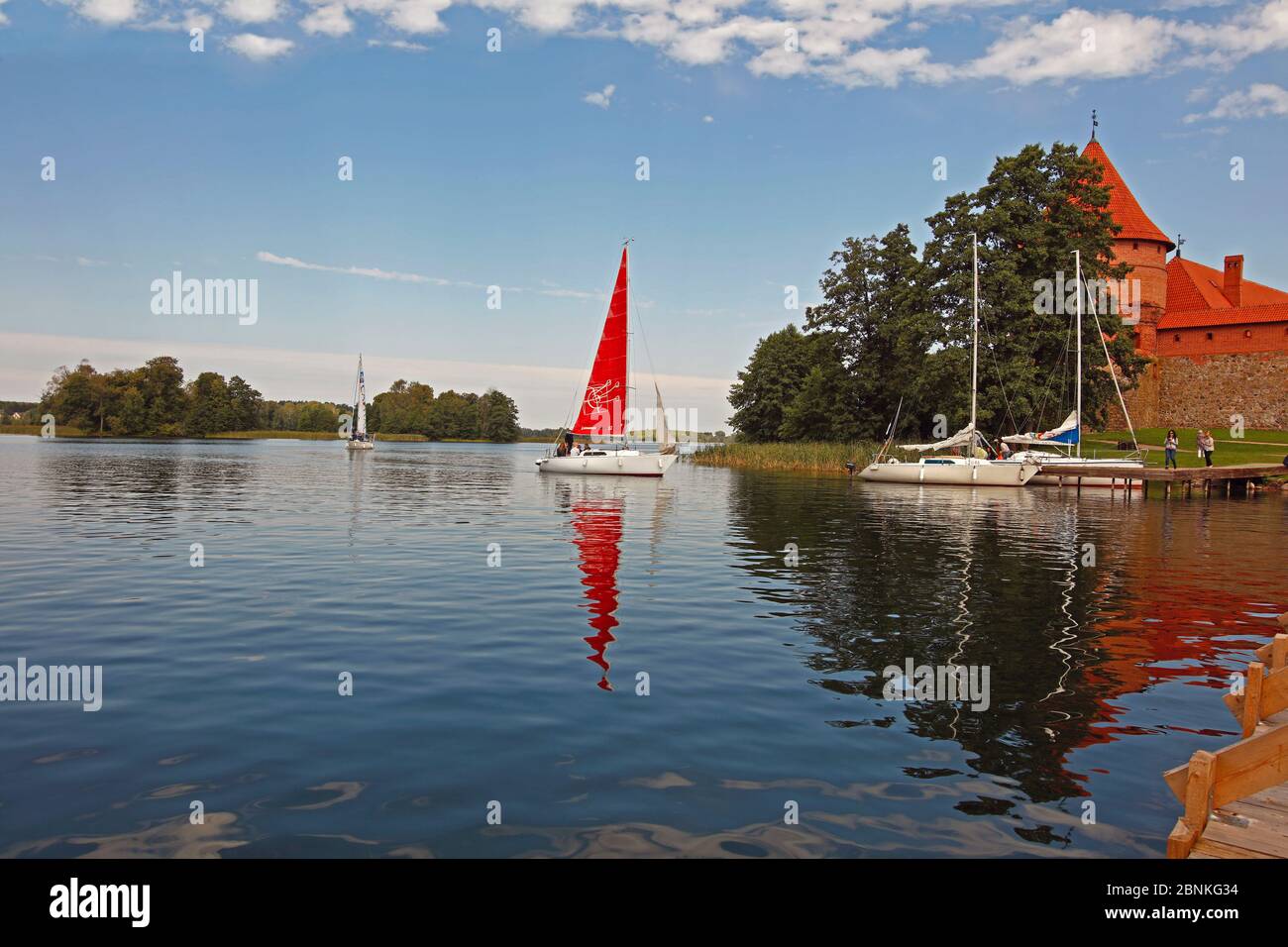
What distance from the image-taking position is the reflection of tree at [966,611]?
926cm

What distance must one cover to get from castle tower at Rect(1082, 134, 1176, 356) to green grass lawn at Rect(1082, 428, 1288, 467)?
10435 millimetres

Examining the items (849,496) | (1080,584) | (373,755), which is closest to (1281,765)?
(373,755)

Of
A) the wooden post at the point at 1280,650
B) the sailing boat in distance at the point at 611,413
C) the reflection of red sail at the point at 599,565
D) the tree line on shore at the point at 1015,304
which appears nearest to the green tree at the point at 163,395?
the sailing boat in distance at the point at 611,413

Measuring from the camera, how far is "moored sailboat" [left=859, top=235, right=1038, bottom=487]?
181 ft

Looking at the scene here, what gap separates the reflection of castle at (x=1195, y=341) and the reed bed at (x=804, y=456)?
97.7ft

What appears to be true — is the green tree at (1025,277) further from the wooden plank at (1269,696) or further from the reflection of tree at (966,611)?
the wooden plank at (1269,696)

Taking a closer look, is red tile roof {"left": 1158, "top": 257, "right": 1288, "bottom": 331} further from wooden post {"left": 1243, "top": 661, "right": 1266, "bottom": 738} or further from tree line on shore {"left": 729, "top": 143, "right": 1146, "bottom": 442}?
wooden post {"left": 1243, "top": 661, "right": 1266, "bottom": 738}

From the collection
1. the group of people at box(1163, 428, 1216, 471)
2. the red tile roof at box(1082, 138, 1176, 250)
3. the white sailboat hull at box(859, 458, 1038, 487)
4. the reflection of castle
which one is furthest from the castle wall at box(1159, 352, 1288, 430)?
the white sailboat hull at box(859, 458, 1038, 487)

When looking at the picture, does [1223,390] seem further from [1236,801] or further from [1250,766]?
[1250,766]

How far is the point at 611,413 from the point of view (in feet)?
205

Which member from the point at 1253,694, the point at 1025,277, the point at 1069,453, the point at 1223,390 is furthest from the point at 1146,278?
the point at 1253,694

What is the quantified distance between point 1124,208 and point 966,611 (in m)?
79.8
